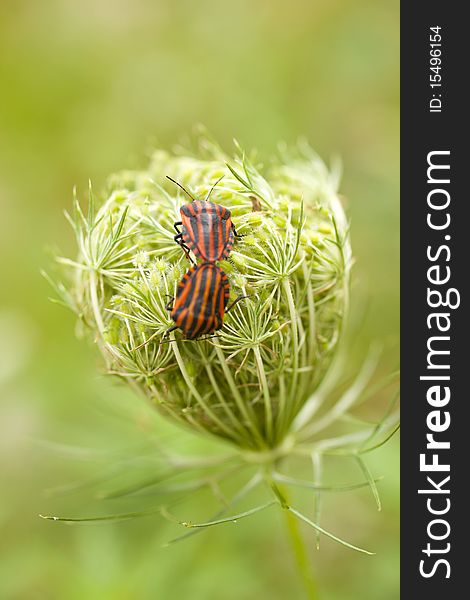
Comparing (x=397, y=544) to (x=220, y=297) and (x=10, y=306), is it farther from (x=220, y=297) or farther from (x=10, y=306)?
(x=10, y=306)

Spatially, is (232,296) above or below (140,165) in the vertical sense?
below

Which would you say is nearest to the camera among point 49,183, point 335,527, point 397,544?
point 397,544

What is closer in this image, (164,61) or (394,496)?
(394,496)

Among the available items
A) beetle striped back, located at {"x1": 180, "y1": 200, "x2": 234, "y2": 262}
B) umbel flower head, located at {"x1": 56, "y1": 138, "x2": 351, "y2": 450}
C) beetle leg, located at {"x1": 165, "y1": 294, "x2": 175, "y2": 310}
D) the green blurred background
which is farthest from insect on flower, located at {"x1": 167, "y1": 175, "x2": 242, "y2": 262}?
the green blurred background

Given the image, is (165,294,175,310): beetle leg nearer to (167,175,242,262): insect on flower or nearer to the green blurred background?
(167,175,242,262): insect on flower

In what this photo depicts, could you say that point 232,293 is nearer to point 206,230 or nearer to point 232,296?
point 232,296

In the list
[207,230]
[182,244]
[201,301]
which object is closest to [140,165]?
[182,244]
